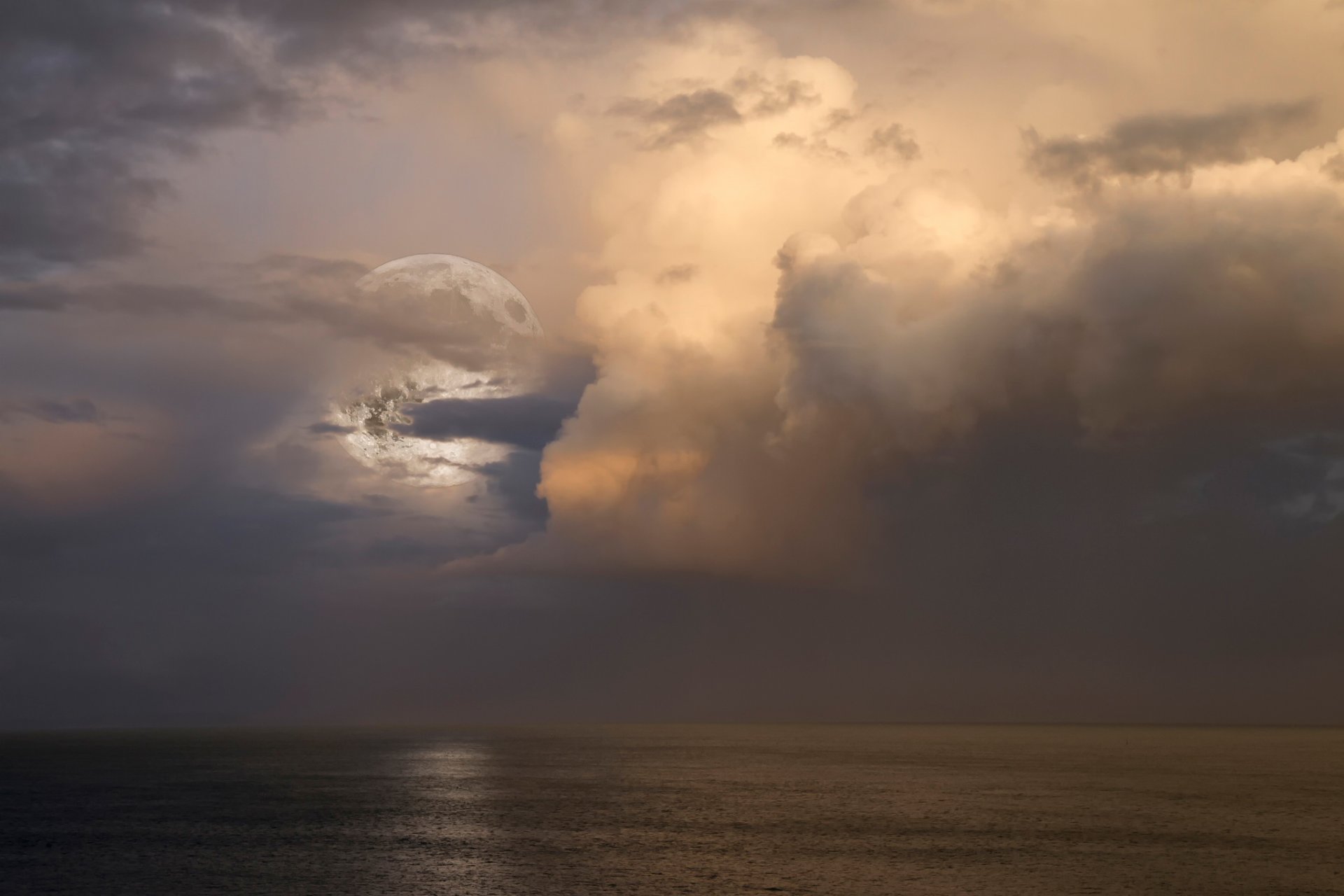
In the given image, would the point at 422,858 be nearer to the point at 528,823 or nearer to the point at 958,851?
the point at 528,823

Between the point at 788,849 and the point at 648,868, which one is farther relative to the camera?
the point at 788,849

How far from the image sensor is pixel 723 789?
16612 cm

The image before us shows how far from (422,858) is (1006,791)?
3896 inches

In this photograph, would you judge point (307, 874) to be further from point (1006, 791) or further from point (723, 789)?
point (1006, 791)

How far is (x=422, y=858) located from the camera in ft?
312

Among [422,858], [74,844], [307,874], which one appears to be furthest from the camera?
[74,844]

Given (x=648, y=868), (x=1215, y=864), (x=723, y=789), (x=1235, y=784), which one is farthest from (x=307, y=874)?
(x=1235, y=784)

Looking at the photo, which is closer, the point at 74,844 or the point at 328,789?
the point at 74,844

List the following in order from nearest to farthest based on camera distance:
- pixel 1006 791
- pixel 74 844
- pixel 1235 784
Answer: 1. pixel 74 844
2. pixel 1006 791
3. pixel 1235 784

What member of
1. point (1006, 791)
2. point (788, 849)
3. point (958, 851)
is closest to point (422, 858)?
point (788, 849)

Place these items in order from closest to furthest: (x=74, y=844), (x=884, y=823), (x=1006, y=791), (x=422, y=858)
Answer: (x=422, y=858), (x=74, y=844), (x=884, y=823), (x=1006, y=791)

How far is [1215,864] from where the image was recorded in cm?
9125

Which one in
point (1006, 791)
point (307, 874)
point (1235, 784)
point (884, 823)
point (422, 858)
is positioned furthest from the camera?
point (1235, 784)

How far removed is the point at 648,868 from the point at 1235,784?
129543 mm
